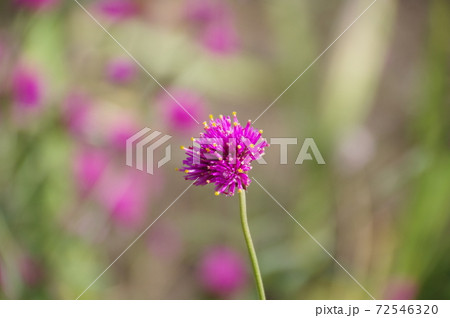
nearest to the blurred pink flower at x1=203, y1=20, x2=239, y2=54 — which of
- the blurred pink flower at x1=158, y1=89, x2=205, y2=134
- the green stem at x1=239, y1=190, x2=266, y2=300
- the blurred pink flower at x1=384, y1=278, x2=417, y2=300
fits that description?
the blurred pink flower at x1=158, y1=89, x2=205, y2=134

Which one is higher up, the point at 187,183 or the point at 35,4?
the point at 35,4

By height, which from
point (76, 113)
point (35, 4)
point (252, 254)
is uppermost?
point (35, 4)

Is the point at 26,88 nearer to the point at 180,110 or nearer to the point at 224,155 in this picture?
the point at 180,110

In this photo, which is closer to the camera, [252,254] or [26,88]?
[252,254]

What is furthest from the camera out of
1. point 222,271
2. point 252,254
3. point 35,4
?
point 222,271

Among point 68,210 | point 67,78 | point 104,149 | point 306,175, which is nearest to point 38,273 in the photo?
point 68,210

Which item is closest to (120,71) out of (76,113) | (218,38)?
(76,113)

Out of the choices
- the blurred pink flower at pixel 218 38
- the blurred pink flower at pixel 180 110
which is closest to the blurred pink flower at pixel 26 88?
the blurred pink flower at pixel 180 110

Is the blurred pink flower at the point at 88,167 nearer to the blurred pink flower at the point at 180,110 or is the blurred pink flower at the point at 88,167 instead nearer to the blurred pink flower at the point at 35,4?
the blurred pink flower at the point at 180,110
